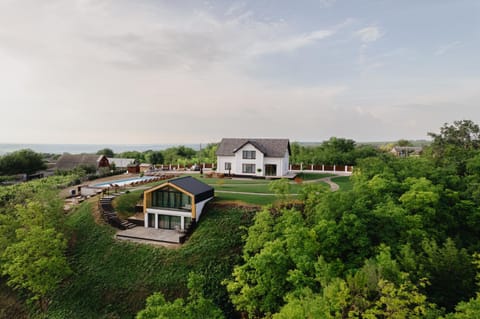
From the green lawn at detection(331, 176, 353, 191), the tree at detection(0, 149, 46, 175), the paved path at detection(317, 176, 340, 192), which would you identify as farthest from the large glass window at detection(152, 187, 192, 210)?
the tree at detection(0, 149, 46, 175)

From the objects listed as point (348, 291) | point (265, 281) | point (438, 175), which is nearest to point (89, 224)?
point (265, 281)

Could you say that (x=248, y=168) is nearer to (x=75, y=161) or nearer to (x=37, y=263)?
(x=37, y=263)

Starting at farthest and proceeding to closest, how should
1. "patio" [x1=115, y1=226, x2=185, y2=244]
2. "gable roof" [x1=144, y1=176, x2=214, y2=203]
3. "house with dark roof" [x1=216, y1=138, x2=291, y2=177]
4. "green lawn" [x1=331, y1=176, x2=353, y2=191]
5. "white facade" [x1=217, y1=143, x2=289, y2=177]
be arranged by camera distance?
"house with dark roof" [x1=216, y1=138, x2=291, y2=177] → "white facade" [x1=217, y1=143, x2=289, y2=177] → "green lawn" [x1=331, y1=176, x2=353, y2=191] → "gable roof" [x1=144, y1=176, x2=214, y2=203] → "patio" [x1=115, y1=226, x2=185, y2=244]

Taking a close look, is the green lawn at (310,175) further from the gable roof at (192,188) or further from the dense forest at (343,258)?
the gable roof at (192,188)

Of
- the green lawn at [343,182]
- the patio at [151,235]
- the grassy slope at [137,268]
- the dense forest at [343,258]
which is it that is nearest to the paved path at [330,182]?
the green lawn at [343,182]

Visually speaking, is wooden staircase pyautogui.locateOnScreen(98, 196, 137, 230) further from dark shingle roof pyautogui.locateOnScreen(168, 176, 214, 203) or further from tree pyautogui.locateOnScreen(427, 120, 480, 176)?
tree pyautogui.locateOnScreen(427, 120, 480, 176)

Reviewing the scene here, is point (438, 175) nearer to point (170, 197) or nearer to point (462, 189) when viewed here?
point (462, 189)
